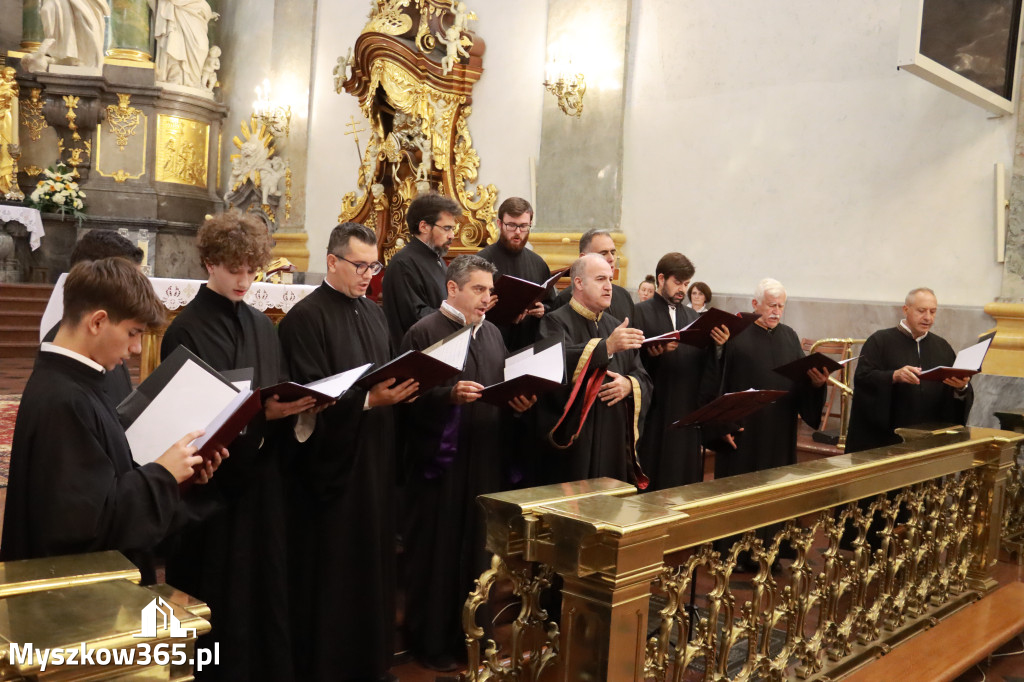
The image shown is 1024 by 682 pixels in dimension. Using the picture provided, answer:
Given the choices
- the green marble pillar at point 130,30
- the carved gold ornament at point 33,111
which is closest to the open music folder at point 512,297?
the green marble pillar at point 130,30

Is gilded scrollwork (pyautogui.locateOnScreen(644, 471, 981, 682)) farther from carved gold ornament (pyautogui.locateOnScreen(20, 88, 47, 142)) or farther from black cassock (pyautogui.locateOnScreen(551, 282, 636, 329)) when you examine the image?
carved gold ornament (pyautogui.locateOnScreen(20, 88, 47, 142))

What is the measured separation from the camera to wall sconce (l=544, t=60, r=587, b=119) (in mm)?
9266

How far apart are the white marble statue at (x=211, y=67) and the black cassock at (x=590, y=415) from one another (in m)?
12.4

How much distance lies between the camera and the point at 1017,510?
19.1ft

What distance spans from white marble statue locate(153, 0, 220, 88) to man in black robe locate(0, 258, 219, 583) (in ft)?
45.2

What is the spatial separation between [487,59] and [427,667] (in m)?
8.14

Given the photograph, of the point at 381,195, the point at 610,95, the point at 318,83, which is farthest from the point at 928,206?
the point at 318,83

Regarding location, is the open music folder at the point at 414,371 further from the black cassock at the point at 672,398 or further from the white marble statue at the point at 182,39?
the white marble statue at the point at 182,39

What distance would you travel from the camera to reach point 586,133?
926 cm

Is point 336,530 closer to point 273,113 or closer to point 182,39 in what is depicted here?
point 273,113

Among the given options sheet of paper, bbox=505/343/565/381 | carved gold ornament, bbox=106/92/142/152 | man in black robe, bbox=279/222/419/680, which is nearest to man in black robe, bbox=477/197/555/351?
sheet of paper, bbox=505/343/565/381

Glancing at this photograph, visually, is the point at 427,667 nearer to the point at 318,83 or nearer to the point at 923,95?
the point at 923,95

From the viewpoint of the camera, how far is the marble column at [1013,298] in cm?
640

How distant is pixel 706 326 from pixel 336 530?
234 cm
